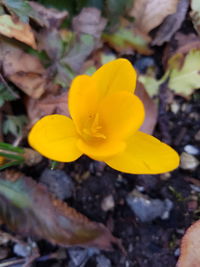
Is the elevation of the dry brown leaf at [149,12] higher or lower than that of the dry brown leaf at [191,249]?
higher

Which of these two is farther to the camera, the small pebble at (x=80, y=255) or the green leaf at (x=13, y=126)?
the green leaf at (x=13, y=126)

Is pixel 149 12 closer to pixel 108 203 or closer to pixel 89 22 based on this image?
pixel 89 22

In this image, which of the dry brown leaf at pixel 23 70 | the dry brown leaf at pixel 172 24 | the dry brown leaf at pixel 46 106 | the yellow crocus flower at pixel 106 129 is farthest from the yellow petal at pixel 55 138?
the dry brown leaf at pixel 172 24

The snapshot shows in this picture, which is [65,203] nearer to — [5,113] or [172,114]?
[5,113]

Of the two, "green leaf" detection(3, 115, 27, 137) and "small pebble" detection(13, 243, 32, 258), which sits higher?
"green leaf" detection(3, 115, 27, 137)

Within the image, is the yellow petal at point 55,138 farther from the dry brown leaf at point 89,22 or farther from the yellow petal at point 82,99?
the dry brown leaf at point 89,22

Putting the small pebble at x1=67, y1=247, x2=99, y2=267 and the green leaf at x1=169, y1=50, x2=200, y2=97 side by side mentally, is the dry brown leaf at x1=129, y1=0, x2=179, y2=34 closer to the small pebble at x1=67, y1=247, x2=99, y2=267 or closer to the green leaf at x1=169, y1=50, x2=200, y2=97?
the green leaf at x1=169, y1=50, x2=200, y2=97

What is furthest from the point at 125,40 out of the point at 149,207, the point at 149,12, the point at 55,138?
Result: the point at 55,138

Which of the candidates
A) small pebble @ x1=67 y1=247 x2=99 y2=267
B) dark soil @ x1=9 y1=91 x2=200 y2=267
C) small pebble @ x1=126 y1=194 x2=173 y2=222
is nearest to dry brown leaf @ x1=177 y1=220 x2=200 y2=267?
dark soil @ x1=9 y1=91 x2=200 y2=267
